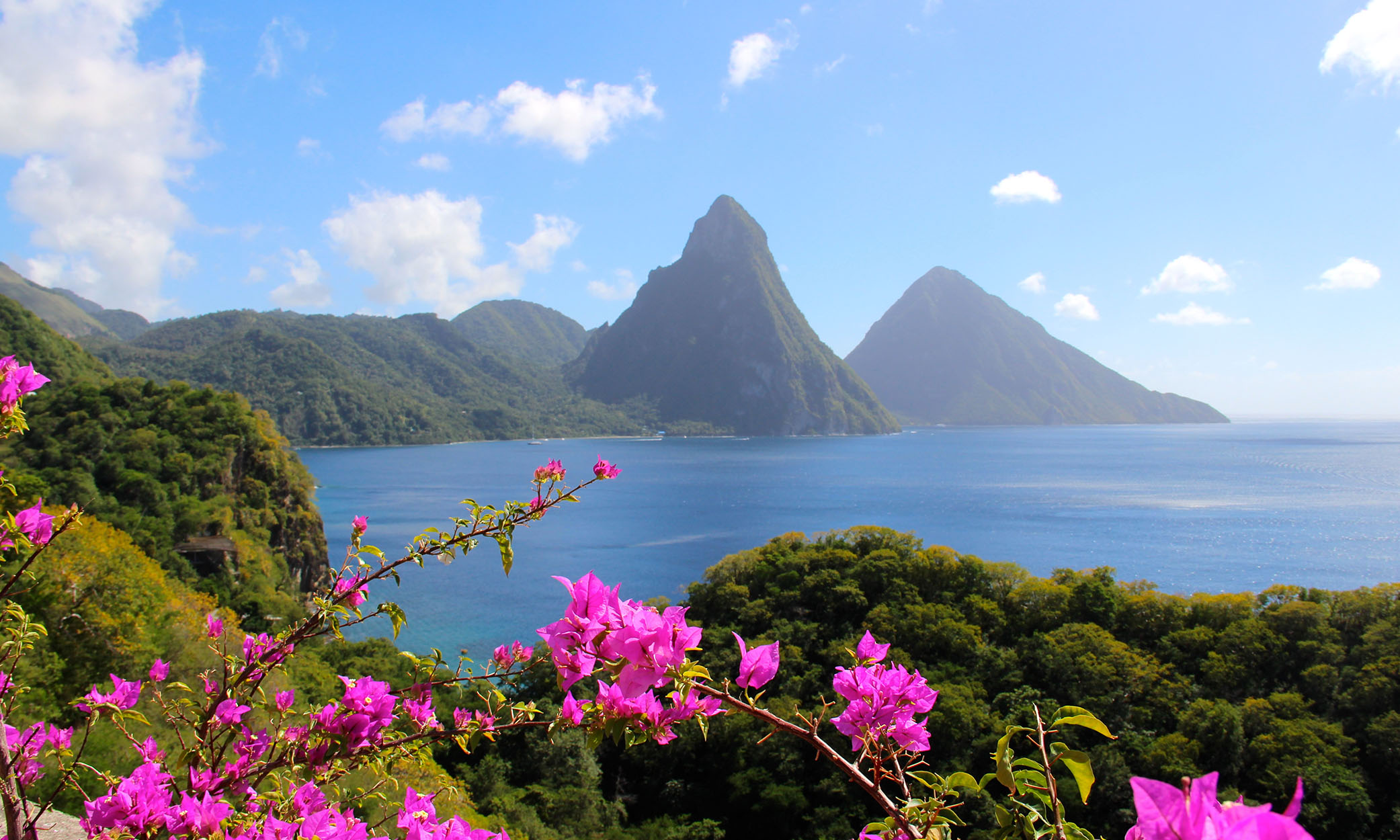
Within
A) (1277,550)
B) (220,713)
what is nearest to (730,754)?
(220,713)

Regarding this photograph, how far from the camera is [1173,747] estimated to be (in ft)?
39.1

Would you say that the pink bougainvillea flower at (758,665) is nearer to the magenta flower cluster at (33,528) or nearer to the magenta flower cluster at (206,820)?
the magenta flower cluster at (206,820)

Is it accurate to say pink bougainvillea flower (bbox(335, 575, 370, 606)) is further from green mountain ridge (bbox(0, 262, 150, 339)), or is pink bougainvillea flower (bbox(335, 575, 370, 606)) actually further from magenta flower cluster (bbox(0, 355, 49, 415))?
green mountain ridge (bbox(0, 262, 150, 339))

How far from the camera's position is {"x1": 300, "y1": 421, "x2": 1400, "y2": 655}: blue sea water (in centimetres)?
3194

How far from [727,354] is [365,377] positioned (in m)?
77.2

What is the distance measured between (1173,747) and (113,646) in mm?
17809

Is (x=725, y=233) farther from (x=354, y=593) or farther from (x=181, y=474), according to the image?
(x=354, y=593)

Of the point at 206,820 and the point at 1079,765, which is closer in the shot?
the point at 1079,765

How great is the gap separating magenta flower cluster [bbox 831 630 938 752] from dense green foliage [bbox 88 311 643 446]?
111 m

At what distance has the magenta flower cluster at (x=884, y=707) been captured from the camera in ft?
4.01

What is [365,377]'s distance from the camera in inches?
5138

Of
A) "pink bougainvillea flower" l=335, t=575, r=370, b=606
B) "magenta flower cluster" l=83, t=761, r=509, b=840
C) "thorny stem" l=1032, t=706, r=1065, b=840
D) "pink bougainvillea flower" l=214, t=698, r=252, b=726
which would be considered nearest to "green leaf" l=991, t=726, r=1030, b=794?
"thorny stem" l=1032, t=706, r=1065, b=840

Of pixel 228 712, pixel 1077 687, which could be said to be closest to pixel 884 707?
pixel 228 712

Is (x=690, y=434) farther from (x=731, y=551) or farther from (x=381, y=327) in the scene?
(x=731, y=551)
